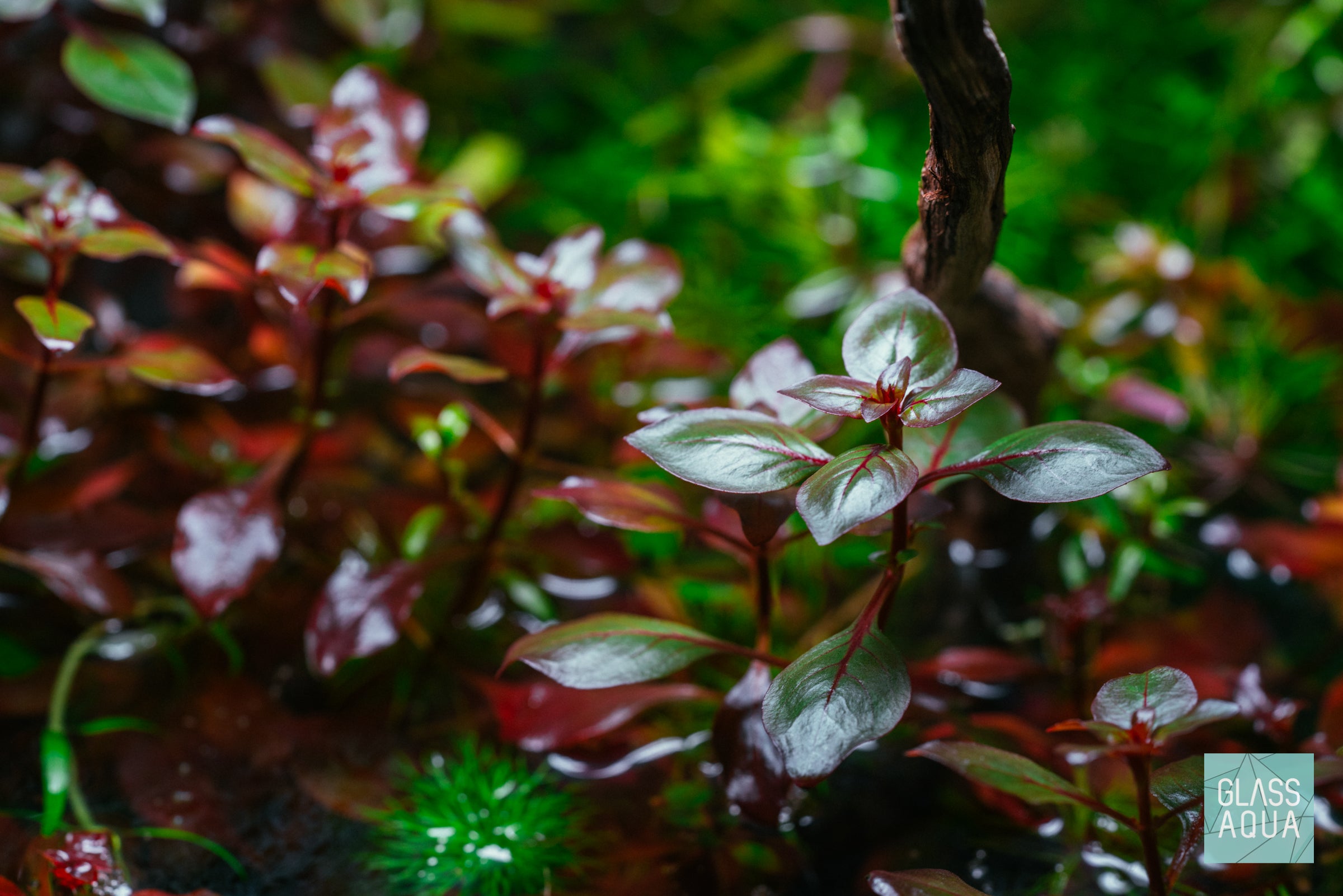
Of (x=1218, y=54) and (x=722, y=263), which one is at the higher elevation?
(x=1218, y=54)

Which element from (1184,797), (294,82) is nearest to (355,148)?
(294,82)

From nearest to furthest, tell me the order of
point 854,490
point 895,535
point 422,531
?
point 854,490, point 895,535, point 422,531

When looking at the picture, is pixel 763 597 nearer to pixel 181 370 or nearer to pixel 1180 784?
pixel 1180 784

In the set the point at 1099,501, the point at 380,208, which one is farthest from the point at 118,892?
A: the point at 1099,501

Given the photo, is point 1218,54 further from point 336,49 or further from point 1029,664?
point 336,49

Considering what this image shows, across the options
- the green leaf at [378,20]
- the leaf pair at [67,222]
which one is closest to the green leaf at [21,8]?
the leaf pair at [67,222]

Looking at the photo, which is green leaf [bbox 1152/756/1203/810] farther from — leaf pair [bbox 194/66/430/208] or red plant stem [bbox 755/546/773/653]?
leaf pair [bbox 194/66/430/208]
